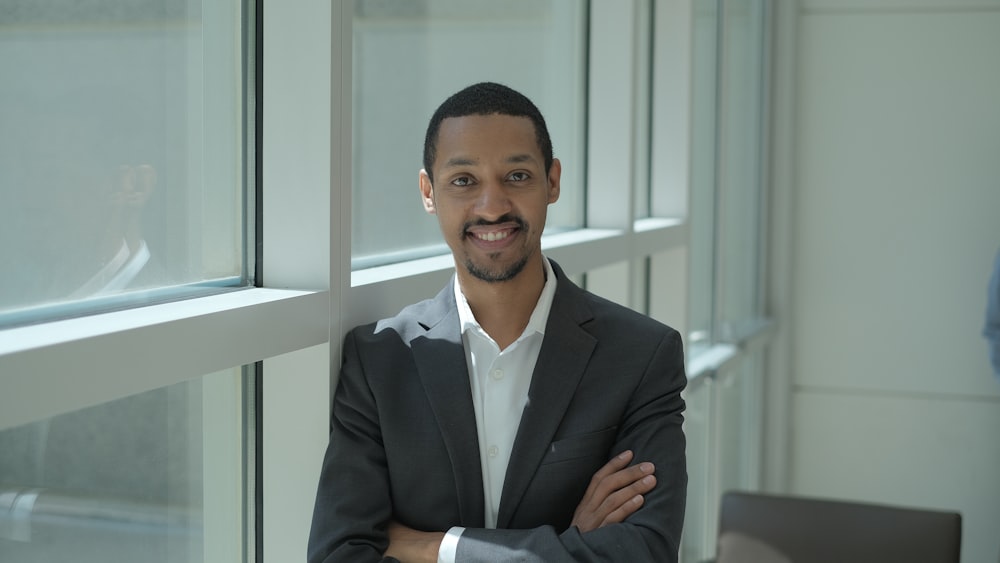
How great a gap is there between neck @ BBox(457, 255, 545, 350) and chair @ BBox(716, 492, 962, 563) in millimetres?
1868

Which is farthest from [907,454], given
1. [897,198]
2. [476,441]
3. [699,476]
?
[476,441]

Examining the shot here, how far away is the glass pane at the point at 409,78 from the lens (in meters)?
2.20

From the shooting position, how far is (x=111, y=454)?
1.57 m

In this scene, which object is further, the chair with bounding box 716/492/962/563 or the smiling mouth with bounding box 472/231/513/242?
the chair with bounding box 716/492/962/563

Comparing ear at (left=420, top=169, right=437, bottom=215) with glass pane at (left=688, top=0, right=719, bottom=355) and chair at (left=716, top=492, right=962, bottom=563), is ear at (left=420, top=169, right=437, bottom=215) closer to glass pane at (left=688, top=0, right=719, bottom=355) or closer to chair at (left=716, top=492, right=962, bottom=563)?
chair at (left=716, top=492, right=962, bottom=563)

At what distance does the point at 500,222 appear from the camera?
1810 mm

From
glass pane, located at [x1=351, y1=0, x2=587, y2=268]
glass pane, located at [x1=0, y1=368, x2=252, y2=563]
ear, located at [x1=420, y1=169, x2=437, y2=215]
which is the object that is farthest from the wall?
glass pane, located at [x1=0, y1=368, x2=252, y2=563]

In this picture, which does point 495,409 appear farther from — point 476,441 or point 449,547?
point 449,547

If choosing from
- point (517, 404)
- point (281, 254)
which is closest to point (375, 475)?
point (517, 404)

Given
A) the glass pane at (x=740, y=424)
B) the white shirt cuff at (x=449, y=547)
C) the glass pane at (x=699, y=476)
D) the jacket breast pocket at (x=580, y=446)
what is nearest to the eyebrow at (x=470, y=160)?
the jacket breast pocket at (x=580, y=446)

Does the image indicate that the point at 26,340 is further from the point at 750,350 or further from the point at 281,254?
the point at 750,350

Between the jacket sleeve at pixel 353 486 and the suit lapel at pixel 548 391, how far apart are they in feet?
0.66

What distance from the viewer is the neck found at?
191 cm

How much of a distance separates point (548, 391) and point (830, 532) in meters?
1.97
